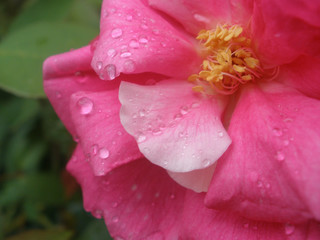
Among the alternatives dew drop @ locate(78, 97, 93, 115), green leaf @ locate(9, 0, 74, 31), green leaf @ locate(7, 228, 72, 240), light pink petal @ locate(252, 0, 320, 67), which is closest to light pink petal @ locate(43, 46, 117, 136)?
dew drop @ locate(78, 97, 93, 115)

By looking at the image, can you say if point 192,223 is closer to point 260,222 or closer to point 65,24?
point 260,222

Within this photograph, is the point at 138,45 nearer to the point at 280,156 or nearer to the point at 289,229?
the point at 280,156

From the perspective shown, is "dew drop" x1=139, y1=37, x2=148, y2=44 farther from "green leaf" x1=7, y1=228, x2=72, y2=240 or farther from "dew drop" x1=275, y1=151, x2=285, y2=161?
"green leaf" x1=7, y1=228, x2=72, y2=240

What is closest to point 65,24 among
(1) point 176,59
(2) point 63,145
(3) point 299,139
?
(2) point 63,145

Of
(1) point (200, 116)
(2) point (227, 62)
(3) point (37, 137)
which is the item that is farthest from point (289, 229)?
(3) point (37, 137)

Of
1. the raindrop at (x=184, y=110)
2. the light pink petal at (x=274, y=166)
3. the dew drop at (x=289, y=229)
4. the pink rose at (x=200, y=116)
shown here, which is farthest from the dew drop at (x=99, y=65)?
the dew drop at (x=289, y=229)

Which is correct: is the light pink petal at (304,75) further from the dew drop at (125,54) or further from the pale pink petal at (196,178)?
the dew drop at (125,54)
